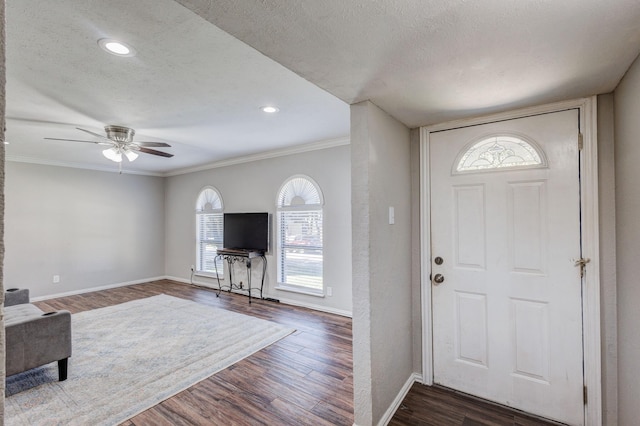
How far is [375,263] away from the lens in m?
1.94

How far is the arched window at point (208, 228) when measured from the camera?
19.6ft

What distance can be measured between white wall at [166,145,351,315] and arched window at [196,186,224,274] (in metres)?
0.15

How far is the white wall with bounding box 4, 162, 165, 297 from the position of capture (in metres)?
4.99

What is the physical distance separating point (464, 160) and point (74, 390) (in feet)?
12.1

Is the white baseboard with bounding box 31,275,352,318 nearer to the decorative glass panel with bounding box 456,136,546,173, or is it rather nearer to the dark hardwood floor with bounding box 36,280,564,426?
the dark hardwood floor with bounding box 36,280,564,426

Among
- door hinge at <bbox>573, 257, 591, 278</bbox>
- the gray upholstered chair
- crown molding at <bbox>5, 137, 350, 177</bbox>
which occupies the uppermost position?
crown molding at <bbox>5, 137, 350, 177</bbox>

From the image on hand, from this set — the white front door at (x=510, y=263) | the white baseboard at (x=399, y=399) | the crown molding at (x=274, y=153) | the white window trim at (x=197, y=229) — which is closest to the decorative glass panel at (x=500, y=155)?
the white front door at (x=510, y=263)

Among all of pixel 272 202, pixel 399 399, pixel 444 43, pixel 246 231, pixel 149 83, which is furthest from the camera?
pixel 246 231

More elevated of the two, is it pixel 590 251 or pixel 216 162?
pixel 216 162

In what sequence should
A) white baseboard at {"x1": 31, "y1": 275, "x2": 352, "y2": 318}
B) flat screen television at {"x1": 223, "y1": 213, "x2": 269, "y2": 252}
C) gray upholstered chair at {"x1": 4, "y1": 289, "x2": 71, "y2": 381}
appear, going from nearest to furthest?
gray upholstered chair at {"x1": 4, "y1": 289, "x2": 71, "y2": 381} → white baseboard at {"x1": 31, "y1": 275, "x2": 352, "y2": 318} → flat screen television at {"x1": 223, "y1": 213, "x2": 269, "y2": 252}

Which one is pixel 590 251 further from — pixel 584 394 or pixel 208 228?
pixel 208 228

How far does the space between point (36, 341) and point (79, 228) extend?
405 cm

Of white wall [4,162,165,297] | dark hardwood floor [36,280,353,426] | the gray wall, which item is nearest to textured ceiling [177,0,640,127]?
the gray wall

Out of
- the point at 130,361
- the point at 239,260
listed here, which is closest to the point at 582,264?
the point at 130,361
